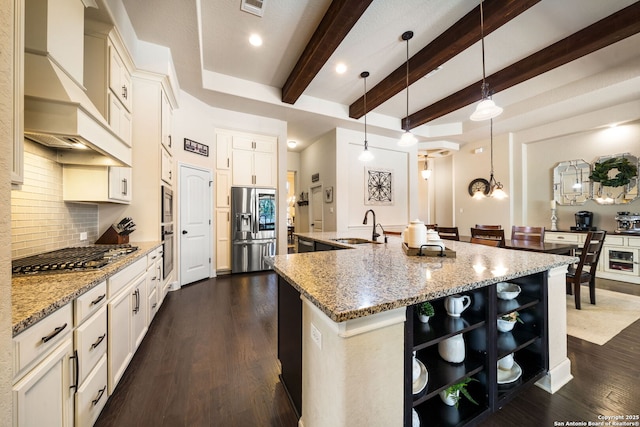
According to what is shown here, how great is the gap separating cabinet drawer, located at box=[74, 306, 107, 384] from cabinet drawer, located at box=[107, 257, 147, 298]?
0.40 ft

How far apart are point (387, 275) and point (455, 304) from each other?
Answer: 0.40 meters

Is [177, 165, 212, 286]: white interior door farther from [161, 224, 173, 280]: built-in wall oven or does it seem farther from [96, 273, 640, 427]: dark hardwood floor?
[96, 273, 640, 427]: dark hardwood floor

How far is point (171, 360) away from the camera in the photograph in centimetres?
184

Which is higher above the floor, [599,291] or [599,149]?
[599,149]

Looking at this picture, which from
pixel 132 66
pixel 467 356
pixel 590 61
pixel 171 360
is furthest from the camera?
pixel 590 61

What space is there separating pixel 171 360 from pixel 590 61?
6001mm

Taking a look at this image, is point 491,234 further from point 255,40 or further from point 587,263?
point 255,40

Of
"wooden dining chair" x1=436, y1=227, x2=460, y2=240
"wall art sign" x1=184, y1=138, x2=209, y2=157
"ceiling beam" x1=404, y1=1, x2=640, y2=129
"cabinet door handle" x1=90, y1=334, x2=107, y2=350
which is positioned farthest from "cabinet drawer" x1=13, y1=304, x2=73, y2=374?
"wooden dining chair" x1=436, y1=227, x2=460, y2=240

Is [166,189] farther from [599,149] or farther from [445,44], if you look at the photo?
[599,149]

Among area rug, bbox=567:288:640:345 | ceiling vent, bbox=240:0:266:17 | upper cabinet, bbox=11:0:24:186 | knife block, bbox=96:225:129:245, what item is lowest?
area rug, bbox=567:288:640:345

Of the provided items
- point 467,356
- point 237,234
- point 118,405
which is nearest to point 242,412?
point 118,405

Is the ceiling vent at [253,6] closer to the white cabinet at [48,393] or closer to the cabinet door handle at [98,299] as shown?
the cabinet door handle at [98,299]

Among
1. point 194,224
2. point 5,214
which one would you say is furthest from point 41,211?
point 194,224

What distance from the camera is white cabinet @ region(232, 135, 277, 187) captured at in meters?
4.45
